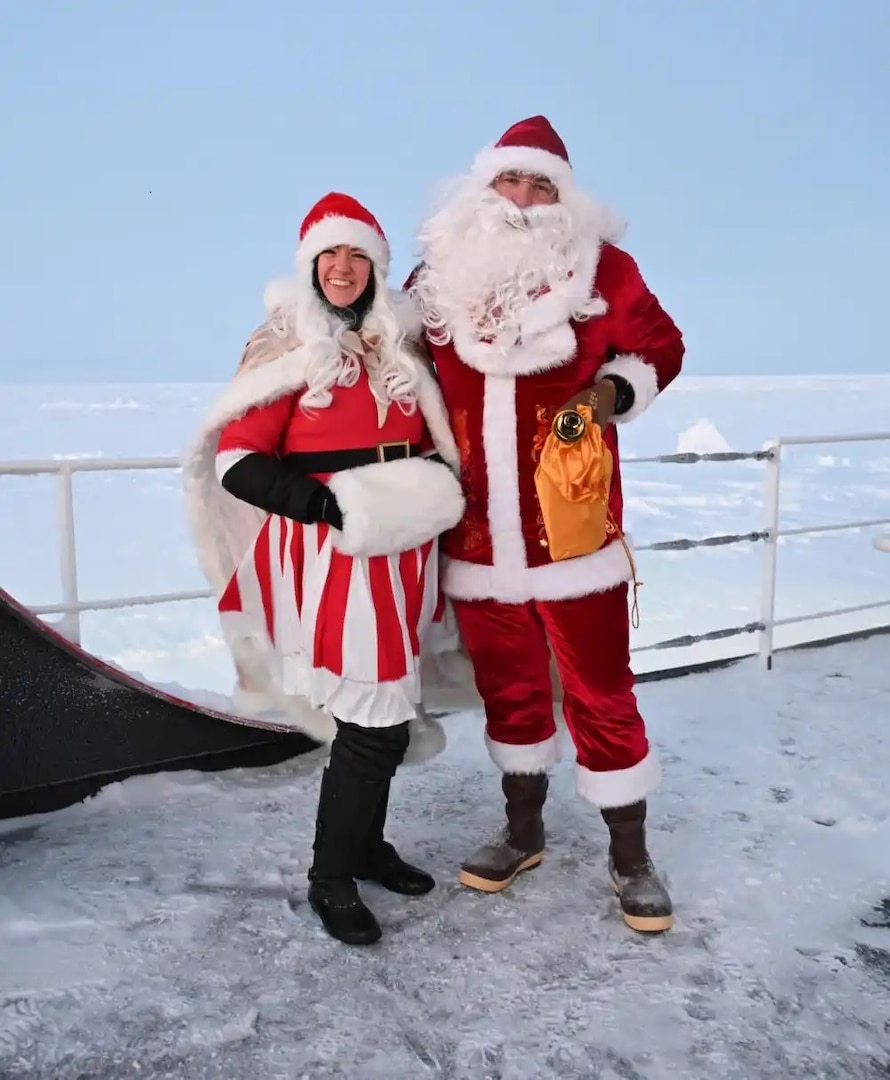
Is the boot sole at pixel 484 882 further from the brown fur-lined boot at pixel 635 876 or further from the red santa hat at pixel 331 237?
the red santa hat at pixel 331 237

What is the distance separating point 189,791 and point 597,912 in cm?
102

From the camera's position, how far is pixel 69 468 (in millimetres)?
2242

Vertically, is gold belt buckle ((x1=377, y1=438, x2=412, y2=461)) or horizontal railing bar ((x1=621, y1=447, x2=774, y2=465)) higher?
gold belt buckle ((x1=377, y1=438, x2=412, y2=461))

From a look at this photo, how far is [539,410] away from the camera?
1.72 m

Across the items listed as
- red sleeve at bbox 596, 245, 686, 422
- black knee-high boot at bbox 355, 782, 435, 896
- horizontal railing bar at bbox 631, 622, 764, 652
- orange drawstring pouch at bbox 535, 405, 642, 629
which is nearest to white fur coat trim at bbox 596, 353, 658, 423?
red sleeve at bbox 596, 245, 686, 422

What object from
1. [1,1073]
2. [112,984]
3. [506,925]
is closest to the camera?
[1,1073]

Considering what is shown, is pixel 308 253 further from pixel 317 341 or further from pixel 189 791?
pixel 189 791

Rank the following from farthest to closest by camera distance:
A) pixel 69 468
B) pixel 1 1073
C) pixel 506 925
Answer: pixel 69 468 < pixel 506 925 < pixel 1 1073

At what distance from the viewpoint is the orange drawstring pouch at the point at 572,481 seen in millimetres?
1657

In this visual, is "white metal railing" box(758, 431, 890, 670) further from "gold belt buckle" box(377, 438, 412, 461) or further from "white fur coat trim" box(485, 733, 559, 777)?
"gold belt buckle" box(377, 438, 412, 461)

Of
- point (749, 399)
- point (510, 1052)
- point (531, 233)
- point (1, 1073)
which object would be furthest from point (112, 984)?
point (749, 399)

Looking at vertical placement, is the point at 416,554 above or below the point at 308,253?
below

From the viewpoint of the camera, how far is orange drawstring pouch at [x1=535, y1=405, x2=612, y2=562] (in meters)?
1.66

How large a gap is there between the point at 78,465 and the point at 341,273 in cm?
96
